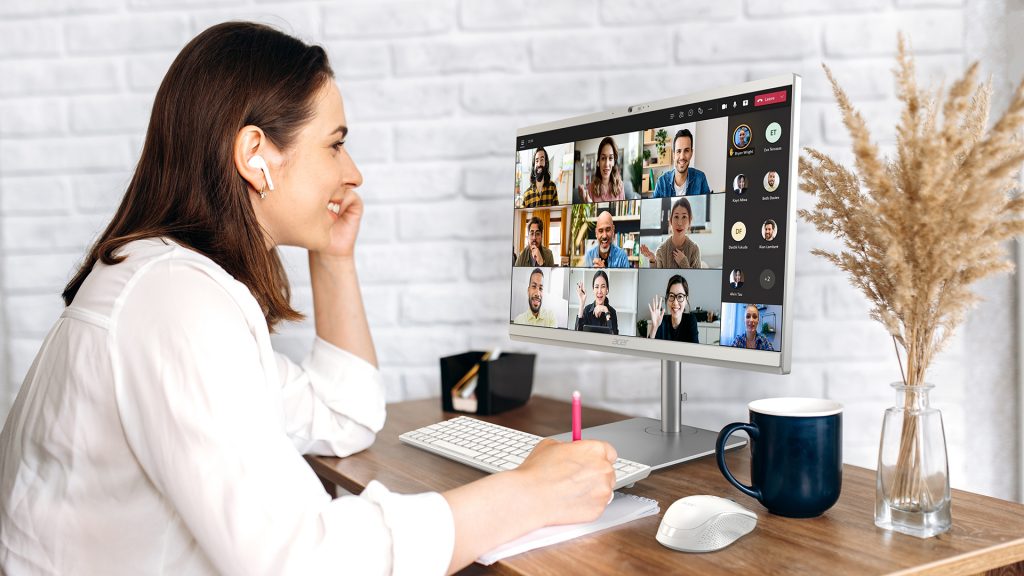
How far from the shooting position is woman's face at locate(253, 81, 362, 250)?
978mm

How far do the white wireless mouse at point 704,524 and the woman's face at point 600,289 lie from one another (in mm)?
422

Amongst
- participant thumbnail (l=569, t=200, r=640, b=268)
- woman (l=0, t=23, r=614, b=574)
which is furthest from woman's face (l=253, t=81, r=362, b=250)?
participant thumbnail (l=569, t=200, r=640, b=268)

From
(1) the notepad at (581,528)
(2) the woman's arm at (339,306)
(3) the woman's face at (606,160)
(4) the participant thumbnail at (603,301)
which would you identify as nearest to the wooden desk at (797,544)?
(1) the notepad at (581,528)

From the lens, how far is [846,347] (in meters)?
1.43

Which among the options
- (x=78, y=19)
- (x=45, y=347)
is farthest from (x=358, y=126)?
(x=45, y=347)

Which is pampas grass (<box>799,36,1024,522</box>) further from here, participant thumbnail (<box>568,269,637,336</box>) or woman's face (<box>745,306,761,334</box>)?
participant thumbnail (<box>568,269,637,336</box>)

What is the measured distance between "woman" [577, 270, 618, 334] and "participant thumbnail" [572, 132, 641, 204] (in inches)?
4.8

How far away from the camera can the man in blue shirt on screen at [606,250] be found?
115cm

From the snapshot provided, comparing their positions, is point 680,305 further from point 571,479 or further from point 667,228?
point 571,479

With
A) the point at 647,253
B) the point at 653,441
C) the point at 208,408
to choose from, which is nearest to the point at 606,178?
the point at 647,253

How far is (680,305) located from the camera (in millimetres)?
1067

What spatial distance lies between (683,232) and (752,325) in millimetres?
163

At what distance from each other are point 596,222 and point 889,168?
0.47 metres

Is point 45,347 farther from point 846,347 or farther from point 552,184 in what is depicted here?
point 846,347
